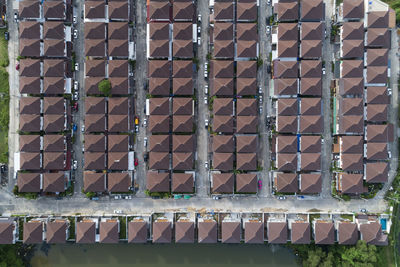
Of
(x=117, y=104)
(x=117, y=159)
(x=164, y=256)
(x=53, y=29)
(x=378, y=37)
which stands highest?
(x=53, y=29)

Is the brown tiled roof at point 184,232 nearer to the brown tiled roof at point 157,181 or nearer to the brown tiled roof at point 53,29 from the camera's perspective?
the brown tiled roof at point 157,181

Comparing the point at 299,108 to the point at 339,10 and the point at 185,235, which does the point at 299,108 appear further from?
the point at 185,235

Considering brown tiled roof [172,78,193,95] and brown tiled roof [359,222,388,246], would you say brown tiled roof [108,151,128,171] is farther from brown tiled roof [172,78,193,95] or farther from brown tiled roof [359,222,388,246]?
brown tiled roof [359,222,388,246]

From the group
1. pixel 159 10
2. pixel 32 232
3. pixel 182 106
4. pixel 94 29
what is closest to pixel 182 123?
pixel 182 106

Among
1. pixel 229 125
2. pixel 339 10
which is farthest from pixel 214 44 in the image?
pixel 339 10

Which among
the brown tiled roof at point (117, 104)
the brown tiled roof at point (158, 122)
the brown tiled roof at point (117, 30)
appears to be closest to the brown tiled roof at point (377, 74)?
the brown tiled roof at point (158, 122)

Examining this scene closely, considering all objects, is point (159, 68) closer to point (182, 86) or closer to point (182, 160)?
point (182, 86)
